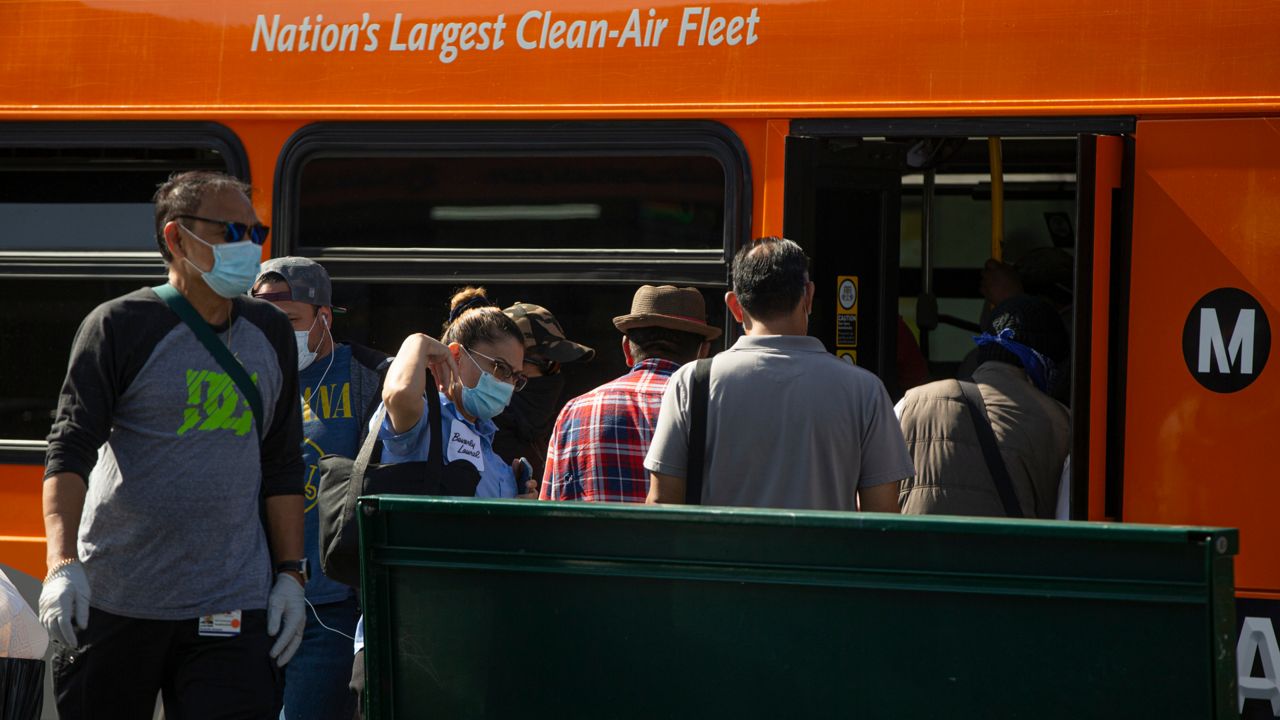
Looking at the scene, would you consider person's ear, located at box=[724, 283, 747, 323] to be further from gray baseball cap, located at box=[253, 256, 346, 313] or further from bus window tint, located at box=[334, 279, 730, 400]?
gray baseball cap, located at box=[253, 256, 346, 313]

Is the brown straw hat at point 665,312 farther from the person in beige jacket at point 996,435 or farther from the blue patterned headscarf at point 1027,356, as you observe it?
the blue patterned headscarf at point 1027,356

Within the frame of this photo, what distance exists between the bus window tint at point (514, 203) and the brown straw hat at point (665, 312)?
37 cm

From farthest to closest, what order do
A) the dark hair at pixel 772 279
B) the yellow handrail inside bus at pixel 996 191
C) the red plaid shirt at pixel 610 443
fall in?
the yellow handrail inside bus at pixel 996 191 < the red plaid shirt at pixel 610 443 < the dark hair at pixel 772 279

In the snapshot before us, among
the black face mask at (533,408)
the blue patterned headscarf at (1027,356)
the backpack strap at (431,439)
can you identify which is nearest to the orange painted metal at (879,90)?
the blue patterned headscarf at (1027,356)

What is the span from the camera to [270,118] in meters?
4.22

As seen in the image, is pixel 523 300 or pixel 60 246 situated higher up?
pixel 60 246

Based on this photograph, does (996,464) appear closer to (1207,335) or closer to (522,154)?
(1207,335)

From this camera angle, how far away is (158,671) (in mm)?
2826

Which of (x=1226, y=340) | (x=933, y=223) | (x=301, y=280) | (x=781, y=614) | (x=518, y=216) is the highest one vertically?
(x=933, y=223)

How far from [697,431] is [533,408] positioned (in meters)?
1.25

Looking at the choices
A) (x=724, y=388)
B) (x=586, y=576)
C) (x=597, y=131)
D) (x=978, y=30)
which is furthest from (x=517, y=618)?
(x=978, y=30)

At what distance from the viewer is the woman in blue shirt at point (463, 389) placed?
3.20m

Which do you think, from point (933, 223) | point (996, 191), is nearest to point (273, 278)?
point (996, 191)

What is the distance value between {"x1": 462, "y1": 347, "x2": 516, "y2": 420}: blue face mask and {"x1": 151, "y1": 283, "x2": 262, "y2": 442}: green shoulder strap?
68 cm
